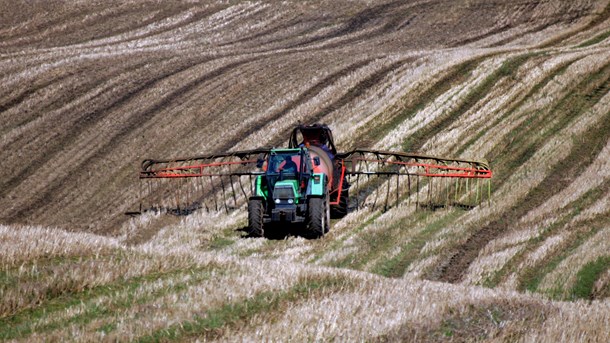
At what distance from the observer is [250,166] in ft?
79.3

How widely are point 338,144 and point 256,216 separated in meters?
8.27

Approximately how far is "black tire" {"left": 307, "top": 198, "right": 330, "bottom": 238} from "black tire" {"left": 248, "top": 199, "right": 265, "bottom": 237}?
1058mm

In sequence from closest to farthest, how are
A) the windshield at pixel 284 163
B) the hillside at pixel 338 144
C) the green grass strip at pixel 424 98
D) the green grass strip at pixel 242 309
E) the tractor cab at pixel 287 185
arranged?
the green grass strip at pixel 242 309 < the hillside at pixel 338 144 < the tractor cab at pixel 287 185 < the windshield at pixel 284 163 < the green grass strip at pixel 424 98

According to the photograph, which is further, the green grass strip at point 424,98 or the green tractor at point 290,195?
the green grass strip at point 424,98

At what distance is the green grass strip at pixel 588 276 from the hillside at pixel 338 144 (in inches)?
1.5

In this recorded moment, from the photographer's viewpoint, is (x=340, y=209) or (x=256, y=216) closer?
(x=256, y=216)

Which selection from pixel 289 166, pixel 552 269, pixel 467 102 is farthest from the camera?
pixel 467 102

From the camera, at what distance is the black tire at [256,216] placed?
17.0 meters

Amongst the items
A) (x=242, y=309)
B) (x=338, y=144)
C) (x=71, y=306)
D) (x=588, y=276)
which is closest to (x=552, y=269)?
(x=588, y=276)

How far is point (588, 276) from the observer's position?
1356 cm

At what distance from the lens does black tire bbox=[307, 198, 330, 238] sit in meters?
17.0

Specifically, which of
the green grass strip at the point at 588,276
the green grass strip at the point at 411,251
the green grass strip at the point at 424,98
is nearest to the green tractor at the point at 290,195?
the green grass strip at the point at 411,251

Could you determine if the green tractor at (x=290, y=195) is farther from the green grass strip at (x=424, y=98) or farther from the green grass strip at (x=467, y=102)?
the green grass strip at (x=424, y=98)

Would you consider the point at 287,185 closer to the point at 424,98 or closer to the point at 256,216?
the point at 256,216
